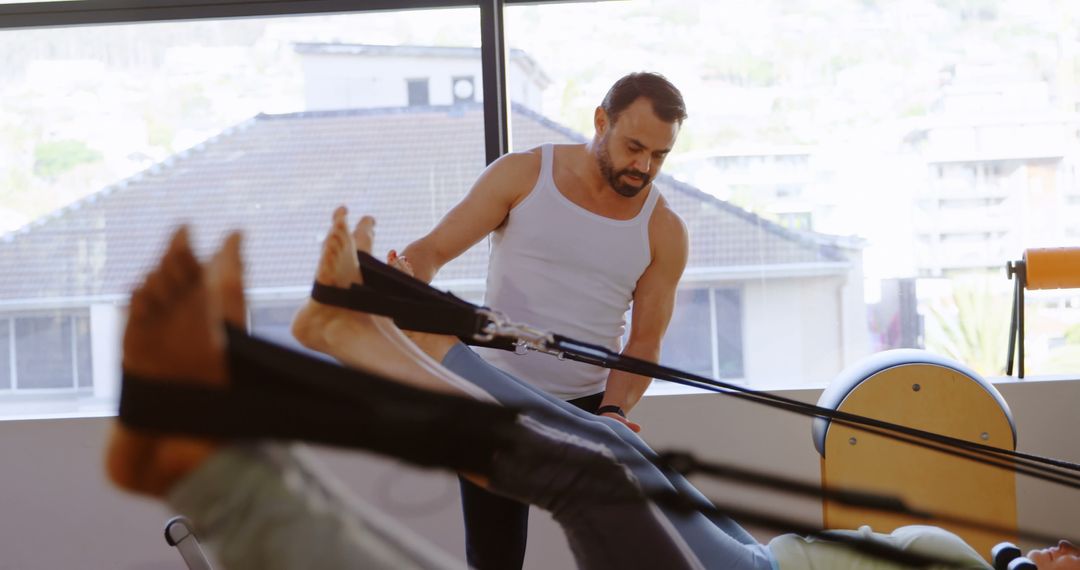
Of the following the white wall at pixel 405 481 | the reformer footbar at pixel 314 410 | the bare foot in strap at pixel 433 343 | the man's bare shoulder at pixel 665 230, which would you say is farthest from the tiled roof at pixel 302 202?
the reformer footbar at pixel 314 410

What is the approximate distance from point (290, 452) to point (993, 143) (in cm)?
277

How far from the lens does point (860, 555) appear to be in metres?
1.31

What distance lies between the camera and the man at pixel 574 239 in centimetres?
188

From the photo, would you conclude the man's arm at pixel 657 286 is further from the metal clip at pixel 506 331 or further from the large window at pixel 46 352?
the large window at pixel 46 352

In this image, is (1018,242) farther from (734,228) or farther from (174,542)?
(174,542)

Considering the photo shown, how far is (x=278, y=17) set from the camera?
3055mm

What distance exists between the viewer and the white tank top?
192cm

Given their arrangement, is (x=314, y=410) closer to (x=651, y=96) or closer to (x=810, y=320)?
(x=651, y=96)

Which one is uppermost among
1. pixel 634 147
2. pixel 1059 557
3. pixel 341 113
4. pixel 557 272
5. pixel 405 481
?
pixel 341 113

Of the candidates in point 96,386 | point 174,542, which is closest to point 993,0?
point 174,542

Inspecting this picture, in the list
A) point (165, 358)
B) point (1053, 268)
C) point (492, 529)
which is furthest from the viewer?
point (1053, 268)

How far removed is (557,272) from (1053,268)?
58.0 inches


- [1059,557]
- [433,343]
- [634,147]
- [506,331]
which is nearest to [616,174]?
[634,147]

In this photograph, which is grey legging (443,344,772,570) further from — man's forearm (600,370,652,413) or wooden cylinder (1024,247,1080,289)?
wooden cylinder (1024,247,1080,289)
